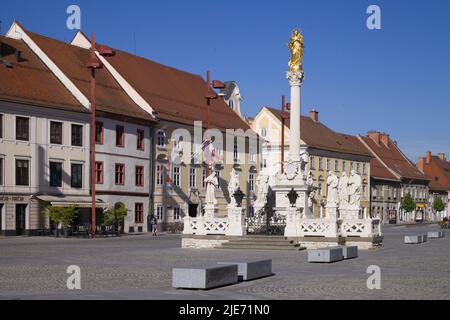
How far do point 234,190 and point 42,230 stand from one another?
16.0 meters

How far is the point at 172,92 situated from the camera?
204 ft

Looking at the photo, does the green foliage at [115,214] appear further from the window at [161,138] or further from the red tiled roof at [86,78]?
the window at [161,138]

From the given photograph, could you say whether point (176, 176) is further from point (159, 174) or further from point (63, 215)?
point (63, 215)

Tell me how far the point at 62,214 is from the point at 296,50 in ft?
50.9

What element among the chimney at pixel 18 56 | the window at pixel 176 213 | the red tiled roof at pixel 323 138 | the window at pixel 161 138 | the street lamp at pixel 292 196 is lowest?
the window at pixel 176 213

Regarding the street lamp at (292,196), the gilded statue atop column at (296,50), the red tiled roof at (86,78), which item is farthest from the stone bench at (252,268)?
the red tiled roof at (86,78)

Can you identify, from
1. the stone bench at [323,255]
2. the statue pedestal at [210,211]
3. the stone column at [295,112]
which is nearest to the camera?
the stone bench at [323,255]

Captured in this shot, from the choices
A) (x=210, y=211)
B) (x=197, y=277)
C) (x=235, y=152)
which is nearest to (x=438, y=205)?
(x=235, y=152)

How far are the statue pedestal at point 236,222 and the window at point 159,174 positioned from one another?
79.4ft

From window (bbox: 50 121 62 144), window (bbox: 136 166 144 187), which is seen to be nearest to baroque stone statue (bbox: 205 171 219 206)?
window (bbox: 50 121 62 144)

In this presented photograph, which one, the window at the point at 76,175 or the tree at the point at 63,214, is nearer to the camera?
the tree at the point at 63,214

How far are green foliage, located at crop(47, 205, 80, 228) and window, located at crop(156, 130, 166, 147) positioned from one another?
1420 centimetres

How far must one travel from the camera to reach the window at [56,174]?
46.6 metres
